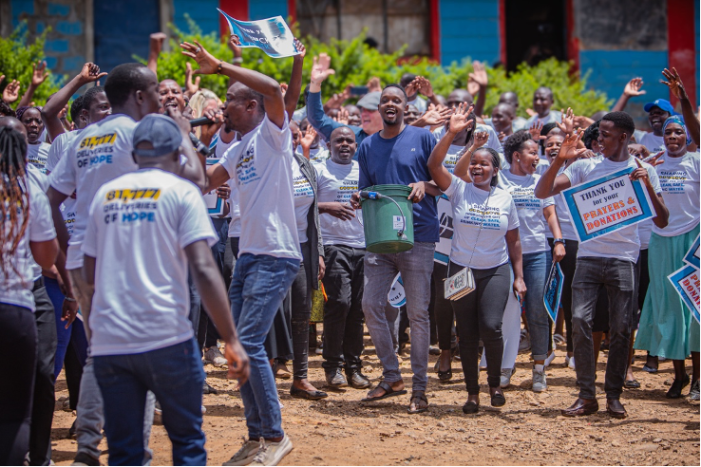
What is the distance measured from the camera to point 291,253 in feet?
17.5

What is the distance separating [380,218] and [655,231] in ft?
10.3

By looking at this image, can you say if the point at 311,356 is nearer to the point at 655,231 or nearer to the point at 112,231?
the point at 655,231

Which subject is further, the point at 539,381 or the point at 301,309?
the point at 539,381

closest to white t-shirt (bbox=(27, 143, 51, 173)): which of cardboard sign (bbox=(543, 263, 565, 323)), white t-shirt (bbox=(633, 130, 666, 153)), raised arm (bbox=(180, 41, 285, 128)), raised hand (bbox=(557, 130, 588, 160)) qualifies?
raised arm (bbox=(180, 41, 285, 128))

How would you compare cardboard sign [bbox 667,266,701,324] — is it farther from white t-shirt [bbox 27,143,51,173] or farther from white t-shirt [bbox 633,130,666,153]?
white t-shirt [bbox 27,143,51,173]

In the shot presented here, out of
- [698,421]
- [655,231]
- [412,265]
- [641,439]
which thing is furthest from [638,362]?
[412,265]

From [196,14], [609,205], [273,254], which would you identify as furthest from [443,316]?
→ [196,14]

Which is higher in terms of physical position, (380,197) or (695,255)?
(380,197)

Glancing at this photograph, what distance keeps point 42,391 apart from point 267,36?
276 cm

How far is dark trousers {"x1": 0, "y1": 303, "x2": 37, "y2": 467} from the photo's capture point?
14.1 feet

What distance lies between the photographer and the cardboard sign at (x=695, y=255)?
721 centimetres

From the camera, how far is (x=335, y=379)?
748 cm

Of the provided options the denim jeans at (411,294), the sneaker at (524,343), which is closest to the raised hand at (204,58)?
the denim jeans at (411,294)

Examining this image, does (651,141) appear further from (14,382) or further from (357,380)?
(14,382)
